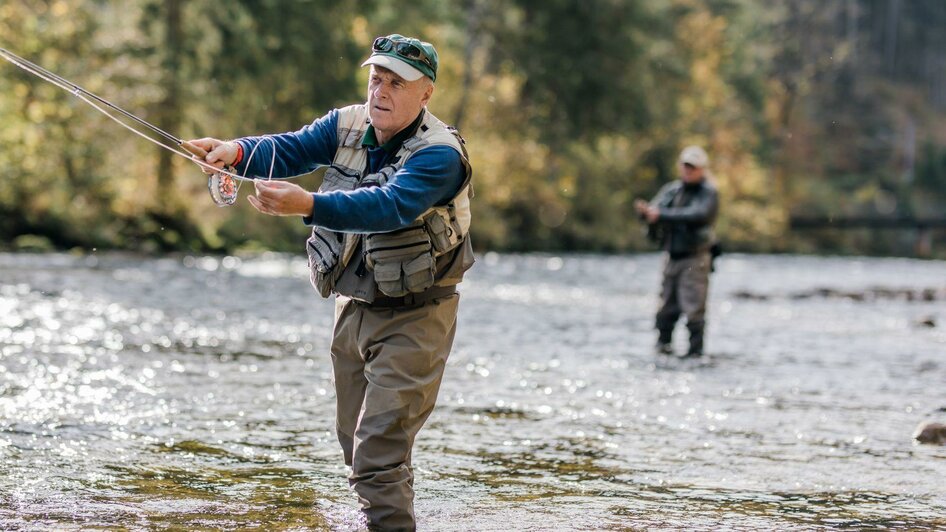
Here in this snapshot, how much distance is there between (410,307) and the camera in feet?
15.8

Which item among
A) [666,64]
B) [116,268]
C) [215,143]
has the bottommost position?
[116,268]

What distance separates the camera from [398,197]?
14.2 ft

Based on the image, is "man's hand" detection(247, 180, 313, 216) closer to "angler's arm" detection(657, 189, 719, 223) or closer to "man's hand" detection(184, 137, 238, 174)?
"man's hand" detection(184, 137, 238, 174)

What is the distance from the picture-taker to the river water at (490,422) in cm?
539

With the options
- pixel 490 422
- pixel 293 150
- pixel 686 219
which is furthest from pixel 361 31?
pixel 293 150

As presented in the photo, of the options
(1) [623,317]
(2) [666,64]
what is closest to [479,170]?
(2) [666,64]

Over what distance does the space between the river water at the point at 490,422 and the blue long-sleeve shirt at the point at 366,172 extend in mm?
1320

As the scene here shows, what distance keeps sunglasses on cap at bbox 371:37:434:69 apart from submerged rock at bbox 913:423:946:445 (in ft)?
14.8

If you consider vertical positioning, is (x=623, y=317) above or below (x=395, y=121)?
below

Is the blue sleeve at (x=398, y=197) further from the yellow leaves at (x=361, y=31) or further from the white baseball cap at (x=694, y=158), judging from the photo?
the yellow leaves at (x=361, y=31)

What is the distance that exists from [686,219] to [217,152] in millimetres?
7649

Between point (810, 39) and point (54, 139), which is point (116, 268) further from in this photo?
point (810, 39)

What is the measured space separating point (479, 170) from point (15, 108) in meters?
15.3

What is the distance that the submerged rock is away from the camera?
7629 mm
